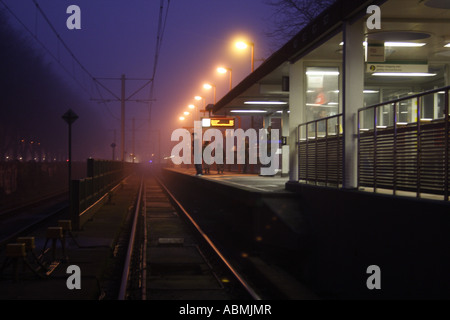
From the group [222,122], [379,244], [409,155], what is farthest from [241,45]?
[379,244]

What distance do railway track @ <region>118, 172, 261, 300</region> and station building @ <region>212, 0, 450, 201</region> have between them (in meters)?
2.58

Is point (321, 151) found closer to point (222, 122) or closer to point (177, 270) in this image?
point (177, 270)

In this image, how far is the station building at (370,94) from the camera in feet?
24.0

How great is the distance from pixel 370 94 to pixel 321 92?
236 cm

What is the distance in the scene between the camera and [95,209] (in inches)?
750

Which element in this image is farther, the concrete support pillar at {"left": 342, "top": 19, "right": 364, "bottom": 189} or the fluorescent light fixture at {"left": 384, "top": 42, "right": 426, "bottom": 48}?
the fluorescent light fixture at {"left": 384, "top": 42, "right": 426, "bottom": 48}

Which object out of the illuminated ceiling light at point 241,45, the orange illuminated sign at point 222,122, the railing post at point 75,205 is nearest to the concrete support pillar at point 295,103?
the railing post at point 75,205

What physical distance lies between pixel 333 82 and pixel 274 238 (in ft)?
12.9

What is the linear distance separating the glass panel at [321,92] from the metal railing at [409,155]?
3.08 metres

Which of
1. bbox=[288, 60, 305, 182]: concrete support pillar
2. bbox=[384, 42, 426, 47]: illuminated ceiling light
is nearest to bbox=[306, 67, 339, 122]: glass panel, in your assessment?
bbox=[288, 60, 305, 182]: concrete support pillar

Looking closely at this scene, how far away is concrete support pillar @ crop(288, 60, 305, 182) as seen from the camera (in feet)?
43.4

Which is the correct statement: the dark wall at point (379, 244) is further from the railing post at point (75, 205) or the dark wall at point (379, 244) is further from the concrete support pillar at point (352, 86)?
the railing post at point (75, 205)

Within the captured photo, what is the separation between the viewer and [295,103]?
525 inches

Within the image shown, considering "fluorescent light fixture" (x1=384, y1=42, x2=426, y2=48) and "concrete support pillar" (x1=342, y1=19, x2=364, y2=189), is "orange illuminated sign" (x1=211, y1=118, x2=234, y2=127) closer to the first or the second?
"fluorescent light fixture" (x1=384, y1=42, x2=426, y2=48)
